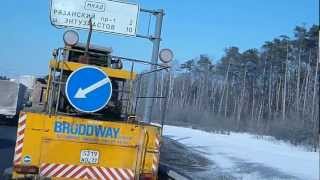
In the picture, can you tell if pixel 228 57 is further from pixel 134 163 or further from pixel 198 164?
pixel 134 163

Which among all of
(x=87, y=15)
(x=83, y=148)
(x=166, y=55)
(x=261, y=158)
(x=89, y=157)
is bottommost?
(x=261, y=158)

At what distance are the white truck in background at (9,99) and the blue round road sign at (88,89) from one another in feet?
106

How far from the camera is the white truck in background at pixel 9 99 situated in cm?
3962

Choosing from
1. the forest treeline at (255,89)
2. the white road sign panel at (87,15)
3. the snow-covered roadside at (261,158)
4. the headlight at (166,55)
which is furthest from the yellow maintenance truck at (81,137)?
the forest treeline at (255,89)

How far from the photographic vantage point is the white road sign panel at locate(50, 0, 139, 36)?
1647 cm

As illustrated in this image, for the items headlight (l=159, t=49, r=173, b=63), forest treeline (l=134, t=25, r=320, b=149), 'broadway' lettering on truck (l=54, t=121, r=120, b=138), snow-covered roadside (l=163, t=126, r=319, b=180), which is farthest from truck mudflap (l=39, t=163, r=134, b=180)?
forest treeline (l=134, t=25, r=320, b=149)

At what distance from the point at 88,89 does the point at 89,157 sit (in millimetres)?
927

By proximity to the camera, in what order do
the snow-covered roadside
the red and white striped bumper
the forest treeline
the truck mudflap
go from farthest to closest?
1. the forest treeline
2. the snow-covered roadside
3. the truck mudflap
4. the red and white striped bumper

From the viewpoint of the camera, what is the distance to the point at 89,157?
323 inches

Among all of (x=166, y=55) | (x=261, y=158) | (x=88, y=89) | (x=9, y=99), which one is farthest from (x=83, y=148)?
(x=9, y=99)

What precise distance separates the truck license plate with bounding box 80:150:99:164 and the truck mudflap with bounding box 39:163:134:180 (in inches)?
3.1

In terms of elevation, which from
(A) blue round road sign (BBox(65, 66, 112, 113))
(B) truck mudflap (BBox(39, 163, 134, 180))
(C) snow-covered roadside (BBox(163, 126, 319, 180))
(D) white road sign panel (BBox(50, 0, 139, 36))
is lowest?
(C) snow-covered roadside (BBox(163, 126, 319, 180))

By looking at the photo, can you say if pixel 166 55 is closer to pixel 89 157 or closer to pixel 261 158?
pixel 89 157

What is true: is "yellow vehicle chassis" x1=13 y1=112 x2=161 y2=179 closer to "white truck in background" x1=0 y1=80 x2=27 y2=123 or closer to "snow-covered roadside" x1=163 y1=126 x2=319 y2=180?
"snow-covered roadside" x1=163 y1=126 x2=319 y2=180
